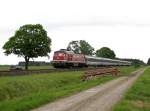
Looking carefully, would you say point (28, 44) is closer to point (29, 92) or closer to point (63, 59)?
point (63, 59)

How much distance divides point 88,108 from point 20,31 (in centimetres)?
8368

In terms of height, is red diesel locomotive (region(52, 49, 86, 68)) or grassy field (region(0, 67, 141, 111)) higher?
red diesel locomotive (region(52, 49, 86, 68))

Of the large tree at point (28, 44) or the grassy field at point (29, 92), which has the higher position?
the large tree at point (28, 44)

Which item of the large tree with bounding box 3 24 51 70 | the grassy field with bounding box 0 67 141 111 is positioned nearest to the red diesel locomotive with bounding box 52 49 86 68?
the large tree with bounding box 3 24 51 70

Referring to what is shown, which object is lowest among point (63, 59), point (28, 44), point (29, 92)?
point (29, 92)

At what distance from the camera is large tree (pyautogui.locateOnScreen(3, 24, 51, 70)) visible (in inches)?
3890

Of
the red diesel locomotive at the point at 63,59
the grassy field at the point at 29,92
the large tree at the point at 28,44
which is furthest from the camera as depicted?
the large tree at the point at 28,44

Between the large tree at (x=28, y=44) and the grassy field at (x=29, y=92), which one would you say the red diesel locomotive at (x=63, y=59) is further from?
the grassy field at (x=29, y=92)

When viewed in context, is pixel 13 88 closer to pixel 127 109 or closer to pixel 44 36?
pixel 127 109

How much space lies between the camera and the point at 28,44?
99500mm

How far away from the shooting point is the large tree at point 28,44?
98.8m

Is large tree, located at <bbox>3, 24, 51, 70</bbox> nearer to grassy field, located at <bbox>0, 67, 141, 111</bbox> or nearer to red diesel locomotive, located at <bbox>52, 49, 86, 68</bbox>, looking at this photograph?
red diesel locomotive, located at <bbox>52, 49, 86, 68</bbox>

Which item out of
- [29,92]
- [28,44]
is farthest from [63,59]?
[29,92]

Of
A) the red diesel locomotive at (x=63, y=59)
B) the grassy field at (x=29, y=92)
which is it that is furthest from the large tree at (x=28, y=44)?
the grassy field at (x=29, y=92)
